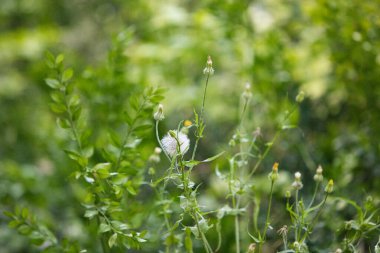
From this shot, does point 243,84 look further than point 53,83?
Yes

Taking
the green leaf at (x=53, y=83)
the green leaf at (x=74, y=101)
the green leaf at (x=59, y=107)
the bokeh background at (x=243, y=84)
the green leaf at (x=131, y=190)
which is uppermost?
the green leaf at (x=53, y=83)

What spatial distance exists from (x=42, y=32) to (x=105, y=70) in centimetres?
122

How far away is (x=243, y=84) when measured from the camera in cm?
153

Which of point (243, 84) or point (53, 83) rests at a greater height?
point (53, 83)

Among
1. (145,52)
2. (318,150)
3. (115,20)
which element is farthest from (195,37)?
(115,20)

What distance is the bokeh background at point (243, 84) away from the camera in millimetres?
1235

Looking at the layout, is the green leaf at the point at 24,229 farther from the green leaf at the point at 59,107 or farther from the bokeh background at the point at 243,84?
the bokeh background at the point at 243,84

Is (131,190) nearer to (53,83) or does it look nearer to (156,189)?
(156,189)

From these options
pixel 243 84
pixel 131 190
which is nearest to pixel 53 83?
pixel 131 190

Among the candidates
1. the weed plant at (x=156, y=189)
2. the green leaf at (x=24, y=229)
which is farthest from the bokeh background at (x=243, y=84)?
the green leaf at (x=24, y=229)

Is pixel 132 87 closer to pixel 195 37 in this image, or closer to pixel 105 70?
pixel 105 70

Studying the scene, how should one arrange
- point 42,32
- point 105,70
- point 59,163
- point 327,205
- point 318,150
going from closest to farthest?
point 327,205, point 105,70, point 318,150, point 59,163, point 42,32

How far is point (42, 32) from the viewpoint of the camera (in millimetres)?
2301

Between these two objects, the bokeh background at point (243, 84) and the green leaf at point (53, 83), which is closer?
the green leaf at point (53, 83)
